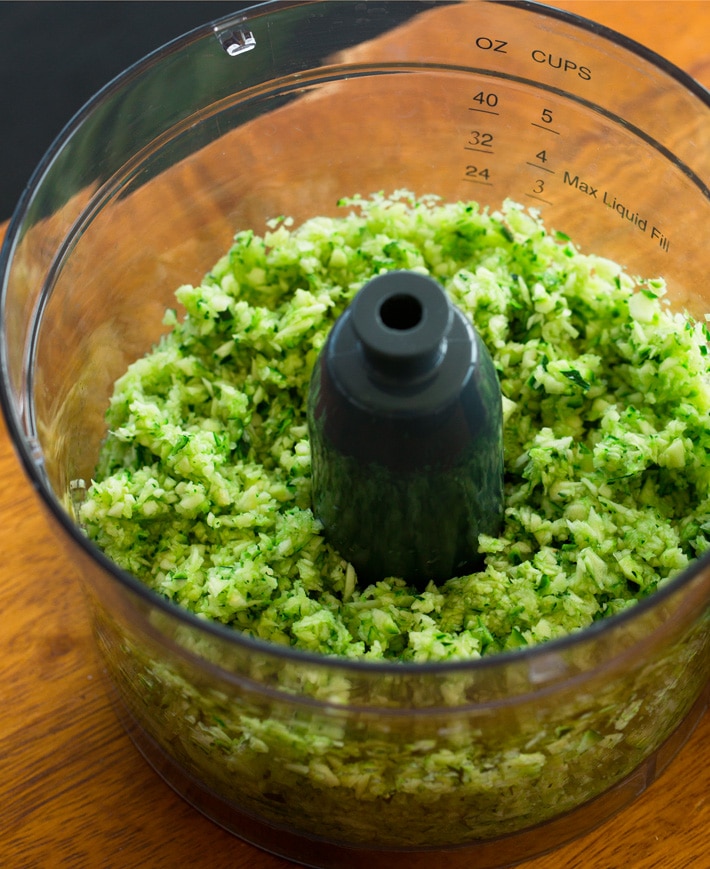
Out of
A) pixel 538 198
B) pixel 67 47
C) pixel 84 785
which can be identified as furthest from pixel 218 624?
pixel 67 47

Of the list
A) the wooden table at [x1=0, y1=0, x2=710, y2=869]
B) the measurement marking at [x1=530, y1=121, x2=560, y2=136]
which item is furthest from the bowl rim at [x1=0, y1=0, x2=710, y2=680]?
the wooden table at [x1=0, y1=0, x2=710, y2=869]

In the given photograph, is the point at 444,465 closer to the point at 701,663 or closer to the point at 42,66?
the point at 701,663

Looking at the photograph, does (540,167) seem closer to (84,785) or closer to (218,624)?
(218,624)

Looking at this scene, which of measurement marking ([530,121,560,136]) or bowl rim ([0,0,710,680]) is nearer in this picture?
bowl rim ([0,0,710,680])

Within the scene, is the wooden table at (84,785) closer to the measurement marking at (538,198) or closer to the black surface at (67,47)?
the measurement marking at (538,198)

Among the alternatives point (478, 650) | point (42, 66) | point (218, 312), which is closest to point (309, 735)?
point (478, 650)

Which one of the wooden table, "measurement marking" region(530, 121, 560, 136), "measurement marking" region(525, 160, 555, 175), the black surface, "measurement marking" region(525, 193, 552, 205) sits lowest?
the wooden table

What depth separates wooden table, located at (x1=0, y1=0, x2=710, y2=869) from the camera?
1035mm

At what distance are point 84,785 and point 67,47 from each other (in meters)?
1.24

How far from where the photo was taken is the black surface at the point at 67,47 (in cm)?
177

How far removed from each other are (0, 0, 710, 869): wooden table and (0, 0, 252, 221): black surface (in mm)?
835

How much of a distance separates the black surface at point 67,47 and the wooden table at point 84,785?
A: 84 centimetres

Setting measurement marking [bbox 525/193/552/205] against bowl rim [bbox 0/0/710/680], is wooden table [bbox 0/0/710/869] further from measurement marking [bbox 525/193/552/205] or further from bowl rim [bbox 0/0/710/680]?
measurement marking [bbox 525/193/552/205]

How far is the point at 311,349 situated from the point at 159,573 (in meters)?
0.26
